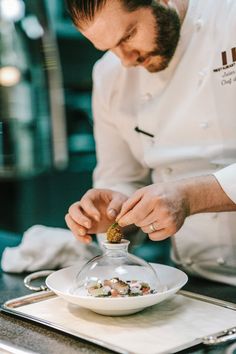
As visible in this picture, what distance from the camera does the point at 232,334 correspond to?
4.56 feet

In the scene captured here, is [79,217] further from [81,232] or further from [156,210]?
[156,210]

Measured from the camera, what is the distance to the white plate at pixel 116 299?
144cm

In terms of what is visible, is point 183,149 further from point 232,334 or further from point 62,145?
point 62,145

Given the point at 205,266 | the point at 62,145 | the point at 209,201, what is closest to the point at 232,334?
the point at 209,201

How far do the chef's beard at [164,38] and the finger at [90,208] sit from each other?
1.41 feet

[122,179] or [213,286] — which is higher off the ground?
[122,179]

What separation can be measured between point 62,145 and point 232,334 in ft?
9.07

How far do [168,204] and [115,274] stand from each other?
0.68 feet

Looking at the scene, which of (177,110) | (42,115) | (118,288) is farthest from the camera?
(42,115)

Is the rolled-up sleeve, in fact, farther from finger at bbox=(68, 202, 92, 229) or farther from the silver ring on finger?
finger at bbox=(68, 202, 92, 229)

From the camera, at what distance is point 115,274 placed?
1.60m

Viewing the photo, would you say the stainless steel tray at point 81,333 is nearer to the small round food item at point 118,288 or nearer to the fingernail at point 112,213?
the small round food item at point 118,288

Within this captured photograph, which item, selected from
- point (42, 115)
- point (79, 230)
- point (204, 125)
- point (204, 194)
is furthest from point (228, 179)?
point (42, 115)

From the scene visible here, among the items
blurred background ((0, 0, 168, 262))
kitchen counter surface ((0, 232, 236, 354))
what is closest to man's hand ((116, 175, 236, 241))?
kitchen counter surface ((0, 232, 236, 354))
